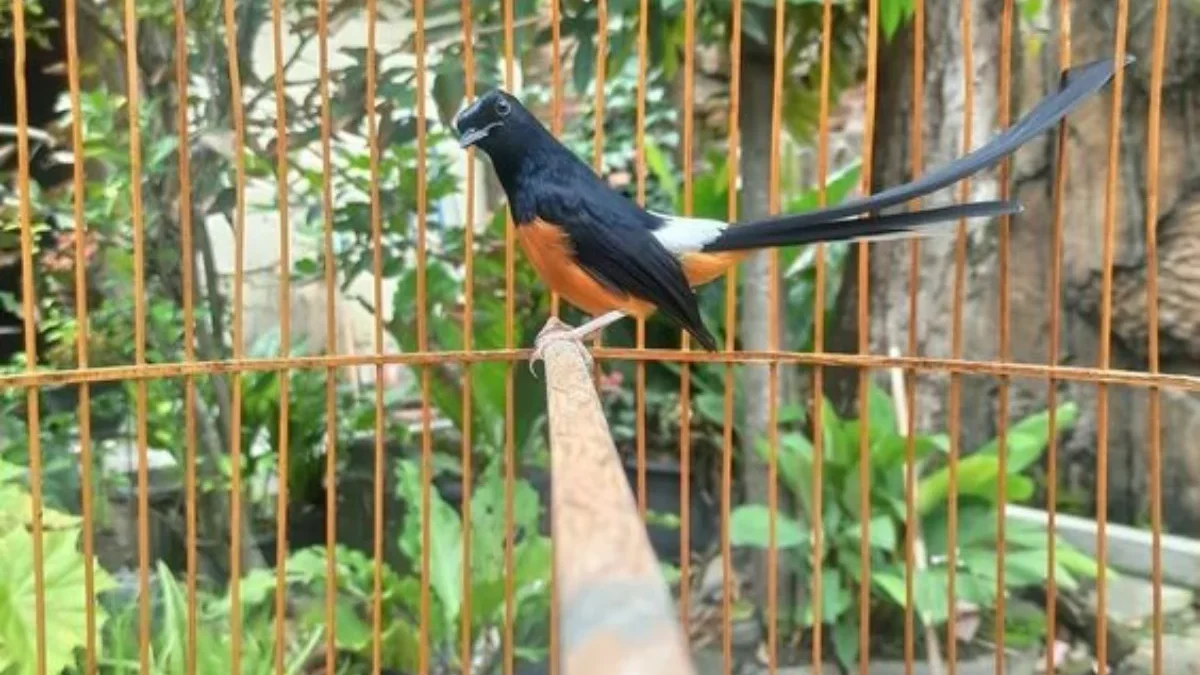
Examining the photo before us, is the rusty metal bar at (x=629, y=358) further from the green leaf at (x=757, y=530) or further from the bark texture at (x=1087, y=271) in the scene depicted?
the bark texture at (x=1087, y=271)

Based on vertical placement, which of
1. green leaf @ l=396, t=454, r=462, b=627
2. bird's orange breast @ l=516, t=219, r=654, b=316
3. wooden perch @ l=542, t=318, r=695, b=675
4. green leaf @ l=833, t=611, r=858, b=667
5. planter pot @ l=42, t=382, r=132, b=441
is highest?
bird's orange breast @ l=516, t=219, r=654, b=316

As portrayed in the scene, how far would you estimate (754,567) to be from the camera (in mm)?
2193

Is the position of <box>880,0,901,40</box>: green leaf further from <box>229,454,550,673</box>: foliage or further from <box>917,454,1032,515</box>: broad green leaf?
<box>229,454,550,673</box>: foliage

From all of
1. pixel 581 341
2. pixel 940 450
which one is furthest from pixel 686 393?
pixel 940 450

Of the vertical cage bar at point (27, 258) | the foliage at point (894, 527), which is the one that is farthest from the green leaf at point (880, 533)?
the vertical cage bar at point (27, 258)

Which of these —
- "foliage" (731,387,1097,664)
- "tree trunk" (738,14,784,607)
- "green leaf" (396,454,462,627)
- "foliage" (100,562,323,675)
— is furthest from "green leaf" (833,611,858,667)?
"foliage" (100,562,323,675)

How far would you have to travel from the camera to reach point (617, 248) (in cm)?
105

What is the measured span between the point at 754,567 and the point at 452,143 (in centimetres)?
93

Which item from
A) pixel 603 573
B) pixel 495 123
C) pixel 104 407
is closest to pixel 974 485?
pixel 495 123

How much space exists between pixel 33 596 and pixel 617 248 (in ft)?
2.49

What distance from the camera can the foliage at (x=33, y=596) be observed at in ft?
4.62

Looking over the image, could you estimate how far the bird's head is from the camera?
102 cm

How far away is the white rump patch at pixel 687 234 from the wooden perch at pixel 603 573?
1.31ft

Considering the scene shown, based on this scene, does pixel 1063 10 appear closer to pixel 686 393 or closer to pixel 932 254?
pixel 686 393
